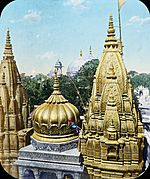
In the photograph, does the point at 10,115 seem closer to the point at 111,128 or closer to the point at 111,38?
the point at 111,128

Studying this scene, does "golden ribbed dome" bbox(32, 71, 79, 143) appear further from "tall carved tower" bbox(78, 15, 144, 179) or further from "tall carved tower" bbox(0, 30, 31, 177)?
"tall carved tower" bbox(0, 30, 31, 177)

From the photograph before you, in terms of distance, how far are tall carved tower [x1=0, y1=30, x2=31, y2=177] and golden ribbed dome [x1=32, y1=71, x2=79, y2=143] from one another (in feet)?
1.74

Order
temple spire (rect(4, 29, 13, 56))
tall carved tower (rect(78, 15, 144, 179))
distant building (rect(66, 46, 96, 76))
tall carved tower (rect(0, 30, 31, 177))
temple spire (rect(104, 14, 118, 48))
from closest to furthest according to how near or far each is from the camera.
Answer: tall carved tower (rect(78, 15, 144, 179)) → temple spire (rect(104, 14, 118, 48)) → tall carved tower (rect(0, 30, 31, 177)) → temple spire (rect(4, 29, 13, 56)) → distant building (rect(66, 46, 96, 76))

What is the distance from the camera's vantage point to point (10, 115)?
16.4 ft

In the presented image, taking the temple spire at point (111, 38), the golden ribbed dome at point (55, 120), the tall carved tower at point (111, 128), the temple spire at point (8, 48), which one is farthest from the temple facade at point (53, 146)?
the temple spire at point (8, 48)

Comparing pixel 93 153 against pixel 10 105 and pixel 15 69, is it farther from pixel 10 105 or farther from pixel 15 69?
pixel 15 69

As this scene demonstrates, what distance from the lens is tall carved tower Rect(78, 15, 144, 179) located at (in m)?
4.09

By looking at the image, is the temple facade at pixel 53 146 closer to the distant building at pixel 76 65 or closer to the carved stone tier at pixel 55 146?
the carved stone tier at pixel 55 146

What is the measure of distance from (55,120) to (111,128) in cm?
79

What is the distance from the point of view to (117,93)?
13.7 ft

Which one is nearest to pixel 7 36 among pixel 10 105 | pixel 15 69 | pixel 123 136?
pixel 15 69

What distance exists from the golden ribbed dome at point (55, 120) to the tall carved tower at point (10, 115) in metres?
0.53

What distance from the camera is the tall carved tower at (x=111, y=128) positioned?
4086 millimetres

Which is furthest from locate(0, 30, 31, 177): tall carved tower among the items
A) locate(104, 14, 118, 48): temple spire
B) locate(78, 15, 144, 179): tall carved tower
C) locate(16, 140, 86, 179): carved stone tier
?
locate(104, 14, 118, 48): temple spire
